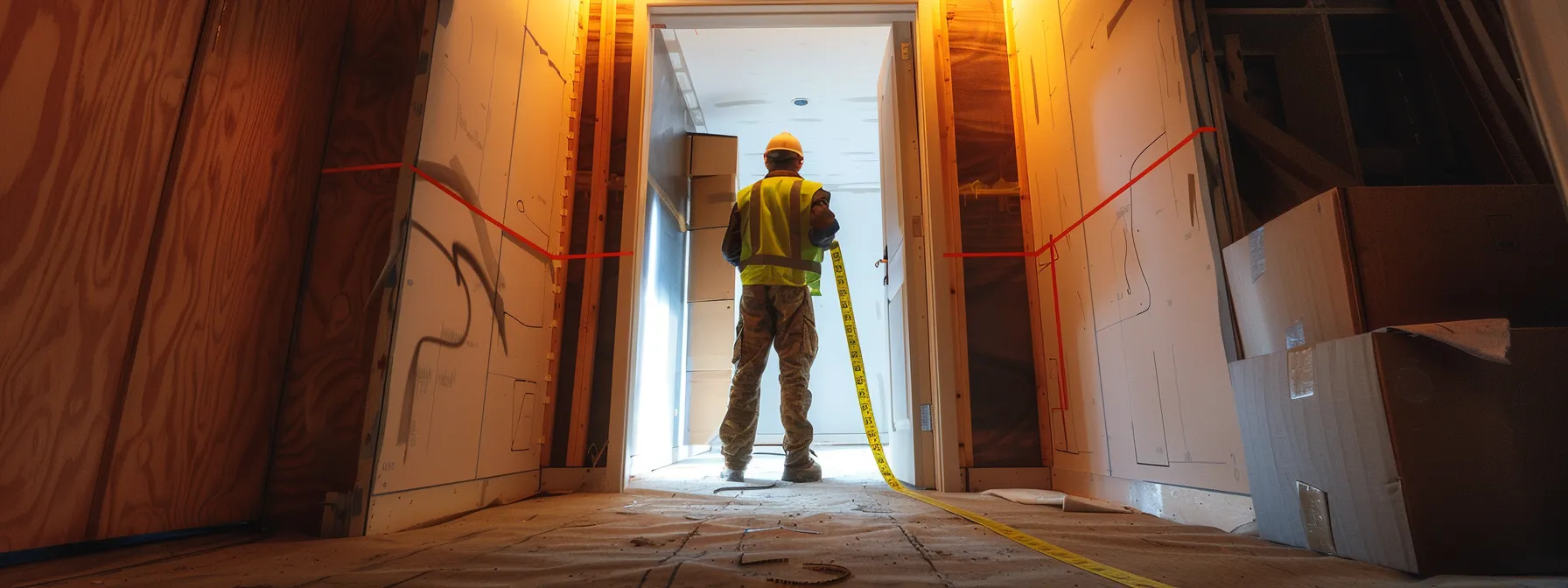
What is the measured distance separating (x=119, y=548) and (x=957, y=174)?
281 centimetres

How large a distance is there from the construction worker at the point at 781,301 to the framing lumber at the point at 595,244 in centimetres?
75

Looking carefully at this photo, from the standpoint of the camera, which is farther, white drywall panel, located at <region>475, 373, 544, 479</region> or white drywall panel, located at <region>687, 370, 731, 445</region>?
white drywall panel, located at <region>687, 370, 731, 445</region>

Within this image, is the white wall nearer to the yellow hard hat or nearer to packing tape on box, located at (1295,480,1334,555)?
the yellow hard hat

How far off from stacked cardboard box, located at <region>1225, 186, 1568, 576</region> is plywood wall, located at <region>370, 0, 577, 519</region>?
1972 millimetres

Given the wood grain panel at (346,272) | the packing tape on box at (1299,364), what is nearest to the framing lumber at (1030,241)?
the packing tape on box at (1299,364)

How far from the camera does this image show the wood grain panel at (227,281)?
4.73 ft

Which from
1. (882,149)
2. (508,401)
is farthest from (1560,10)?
(882,149)

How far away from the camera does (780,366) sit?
3.38 metres

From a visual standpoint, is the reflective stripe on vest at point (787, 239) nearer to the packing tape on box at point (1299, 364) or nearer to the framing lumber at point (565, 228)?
the framing lumber at point (565, 228)

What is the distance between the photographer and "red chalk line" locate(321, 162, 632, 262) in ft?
6.08

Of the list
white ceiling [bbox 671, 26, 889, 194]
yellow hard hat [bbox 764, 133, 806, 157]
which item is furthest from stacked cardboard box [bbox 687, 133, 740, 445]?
yellow hard hat [bbox 764, 133, 806, 157]

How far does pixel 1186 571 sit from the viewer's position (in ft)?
3.90

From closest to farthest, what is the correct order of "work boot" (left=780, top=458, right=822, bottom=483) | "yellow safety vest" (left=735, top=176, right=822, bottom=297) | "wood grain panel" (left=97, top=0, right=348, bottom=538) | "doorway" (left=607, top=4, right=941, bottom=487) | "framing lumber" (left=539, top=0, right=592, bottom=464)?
"wood grain panel" (left=97, top=0, right=348, bottom=538), "framing lumber" (left=539, top=0, right=592, bottom=464), "doorway" (left=607, top=4, right=941, bottom=487), "work boot" (left=780, top=458, right=822, bottom=483), "yellow safety vest" (left=735, top=176, right=822, bottom=297)

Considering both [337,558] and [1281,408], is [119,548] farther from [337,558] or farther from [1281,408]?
[1281,408]
